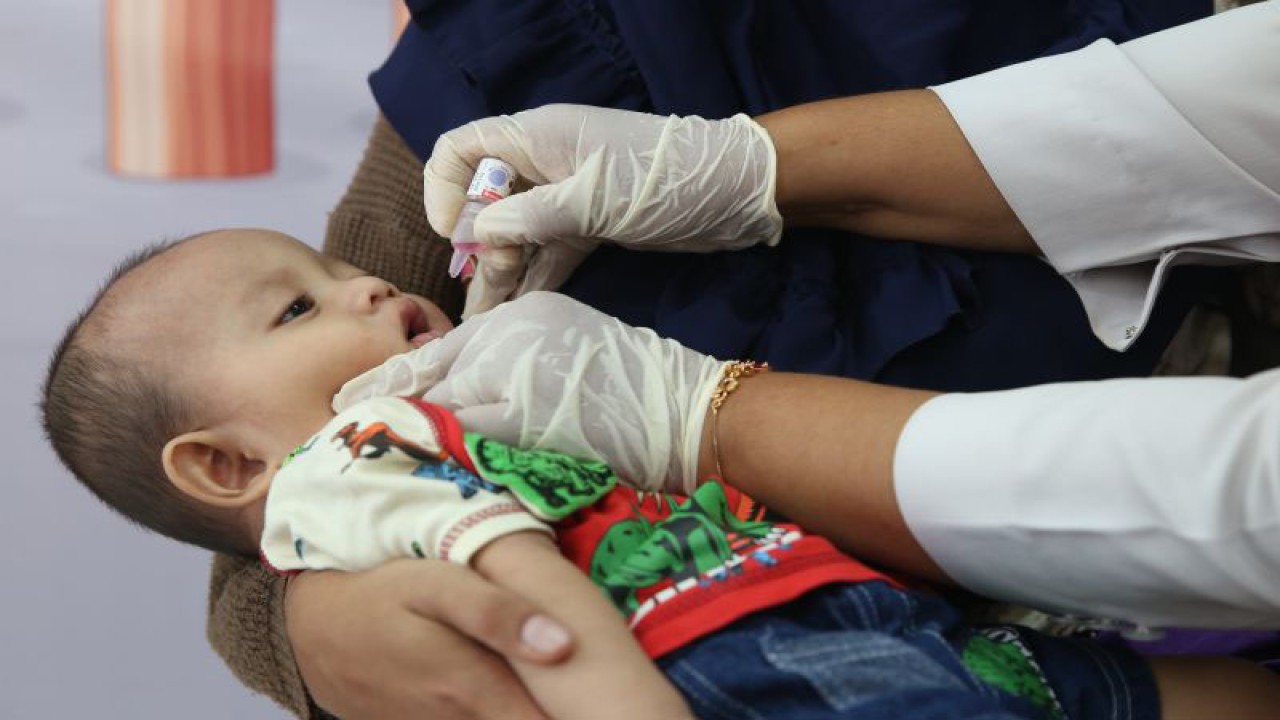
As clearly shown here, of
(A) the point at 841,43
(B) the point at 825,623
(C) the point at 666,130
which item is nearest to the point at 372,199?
(C) the point at 666,130

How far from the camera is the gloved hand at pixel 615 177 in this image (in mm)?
1104

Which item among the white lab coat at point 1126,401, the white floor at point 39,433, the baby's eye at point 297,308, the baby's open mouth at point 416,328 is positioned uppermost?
the white lab coat at point 1126,401

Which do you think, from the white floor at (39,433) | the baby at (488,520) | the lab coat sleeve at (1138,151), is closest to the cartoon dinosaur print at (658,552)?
the baby at (488,520)

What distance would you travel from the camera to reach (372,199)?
137 cm

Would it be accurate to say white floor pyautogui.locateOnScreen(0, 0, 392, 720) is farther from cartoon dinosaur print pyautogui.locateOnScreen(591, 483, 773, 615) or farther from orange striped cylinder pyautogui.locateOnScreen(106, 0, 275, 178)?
cartoon dinosaur print pyautogui.locateOnScreen(591, 483, 773, 615)

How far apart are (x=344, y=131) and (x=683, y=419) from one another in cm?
117

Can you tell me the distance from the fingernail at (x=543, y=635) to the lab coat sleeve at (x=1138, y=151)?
1.86 feet

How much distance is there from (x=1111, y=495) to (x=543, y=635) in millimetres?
Answer: 365

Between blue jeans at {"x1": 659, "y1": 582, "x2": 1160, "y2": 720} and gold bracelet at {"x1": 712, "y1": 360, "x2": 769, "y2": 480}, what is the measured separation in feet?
0.52

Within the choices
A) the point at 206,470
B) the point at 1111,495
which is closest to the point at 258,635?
the point at 206,470

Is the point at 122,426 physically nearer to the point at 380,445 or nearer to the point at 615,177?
the point at 380,445

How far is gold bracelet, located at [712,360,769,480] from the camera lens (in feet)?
3.33

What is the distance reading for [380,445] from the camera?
2.97 feet

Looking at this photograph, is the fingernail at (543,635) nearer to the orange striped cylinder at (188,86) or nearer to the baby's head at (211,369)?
the baby's head at (211,369)
